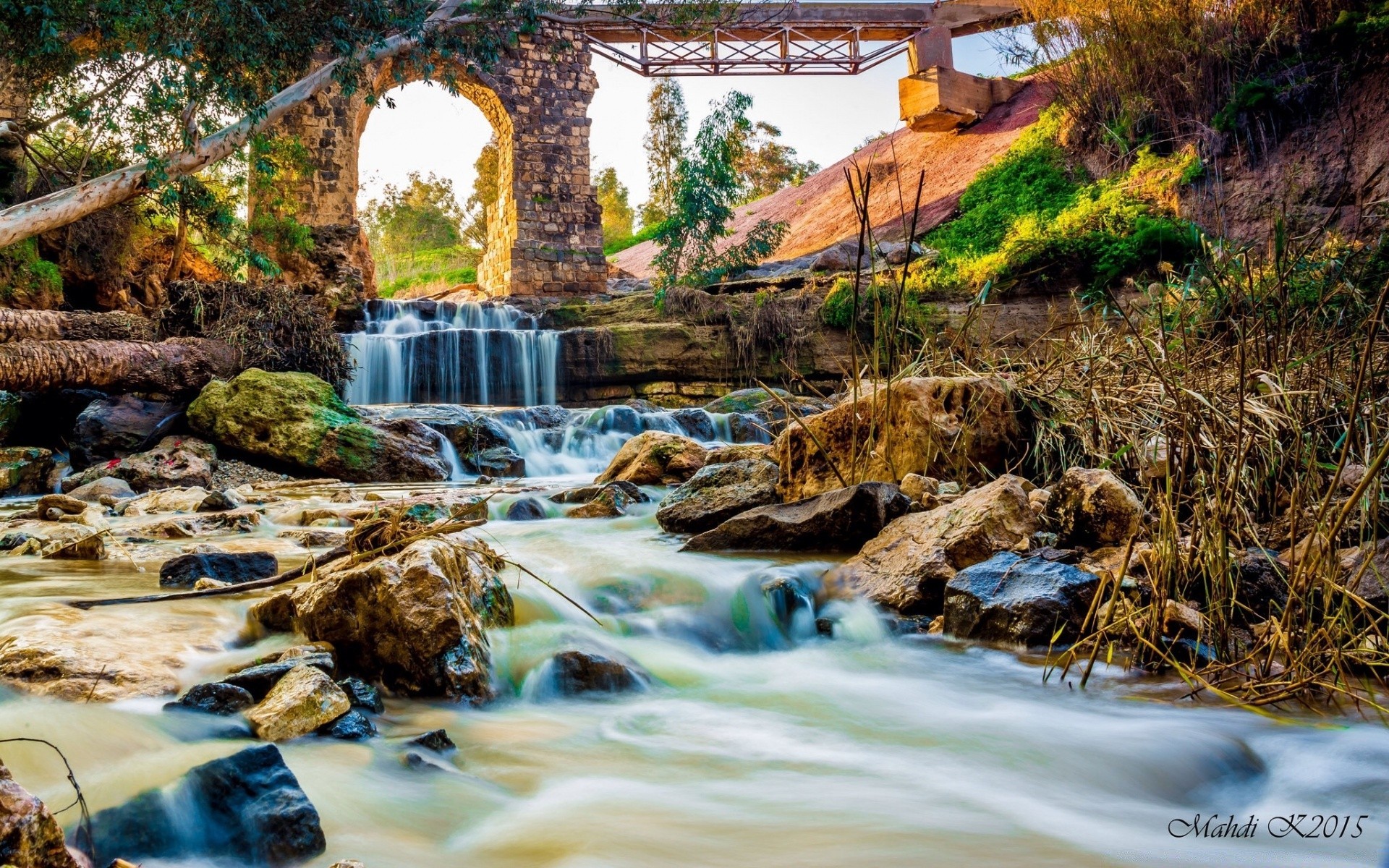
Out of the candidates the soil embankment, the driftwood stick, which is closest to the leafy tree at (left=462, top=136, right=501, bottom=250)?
the soil embankment

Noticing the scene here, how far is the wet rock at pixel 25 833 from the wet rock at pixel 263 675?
3.18 ft

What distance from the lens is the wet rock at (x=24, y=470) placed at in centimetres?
711

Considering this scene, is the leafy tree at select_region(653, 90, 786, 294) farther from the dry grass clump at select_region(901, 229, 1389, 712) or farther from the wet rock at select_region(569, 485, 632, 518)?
the dry grass clump at select_region(901, 229, 1389, 712)

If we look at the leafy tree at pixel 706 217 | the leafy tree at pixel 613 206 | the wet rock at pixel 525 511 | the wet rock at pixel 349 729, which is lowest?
the wet rock at pixel 349 729

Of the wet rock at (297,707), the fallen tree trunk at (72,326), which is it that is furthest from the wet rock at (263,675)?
the fallen tree trunk at (72,326)

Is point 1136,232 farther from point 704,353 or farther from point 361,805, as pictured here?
point 361,805

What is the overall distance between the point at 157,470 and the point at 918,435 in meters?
5.98

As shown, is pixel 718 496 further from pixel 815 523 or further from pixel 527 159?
pixel 527 159

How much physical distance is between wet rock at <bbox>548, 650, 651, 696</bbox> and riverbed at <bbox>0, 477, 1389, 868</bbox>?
0.06m

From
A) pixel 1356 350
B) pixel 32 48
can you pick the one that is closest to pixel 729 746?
pixel 1356 350

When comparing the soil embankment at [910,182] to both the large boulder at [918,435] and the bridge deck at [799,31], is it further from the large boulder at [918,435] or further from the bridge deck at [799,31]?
the large boulder at [918,435]

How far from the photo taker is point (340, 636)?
2674 mm

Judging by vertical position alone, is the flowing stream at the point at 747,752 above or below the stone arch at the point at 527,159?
below

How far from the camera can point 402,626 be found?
2.61 meters
